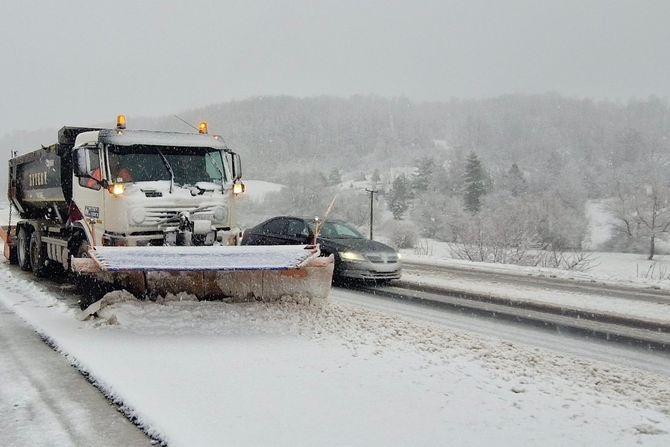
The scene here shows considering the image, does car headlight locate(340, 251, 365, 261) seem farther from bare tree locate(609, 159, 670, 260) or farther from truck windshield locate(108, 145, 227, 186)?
bare tree locate(609, 159, 670, 260)

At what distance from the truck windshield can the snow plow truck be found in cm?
2

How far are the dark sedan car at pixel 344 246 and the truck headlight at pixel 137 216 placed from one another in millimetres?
4307

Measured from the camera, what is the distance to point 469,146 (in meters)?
144

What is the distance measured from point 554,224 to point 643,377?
205 feet

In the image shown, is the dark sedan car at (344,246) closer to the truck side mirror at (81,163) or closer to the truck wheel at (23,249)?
the truck side mirror at (81,163)

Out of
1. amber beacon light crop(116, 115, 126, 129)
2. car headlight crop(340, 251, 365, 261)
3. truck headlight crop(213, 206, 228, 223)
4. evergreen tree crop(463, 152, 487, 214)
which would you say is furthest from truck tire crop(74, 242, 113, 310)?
evergreen tree crop(463, 152, 487, 214)

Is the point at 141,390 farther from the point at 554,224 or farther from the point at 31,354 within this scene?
the point at 554,224

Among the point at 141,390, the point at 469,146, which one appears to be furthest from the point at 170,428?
the point at 469,146

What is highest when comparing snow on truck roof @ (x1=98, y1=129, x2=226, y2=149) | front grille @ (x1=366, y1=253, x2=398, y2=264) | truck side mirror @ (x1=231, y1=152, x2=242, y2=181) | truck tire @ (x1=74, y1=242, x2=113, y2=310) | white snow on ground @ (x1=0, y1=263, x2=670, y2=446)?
snow on truck roof @ (x1=98, y1=129, x2=226, y2=149)

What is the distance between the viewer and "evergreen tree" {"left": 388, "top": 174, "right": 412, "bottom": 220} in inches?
3497

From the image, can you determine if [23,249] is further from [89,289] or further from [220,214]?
[89,289]

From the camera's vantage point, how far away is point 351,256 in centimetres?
1188

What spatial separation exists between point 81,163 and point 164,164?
48.2 inches

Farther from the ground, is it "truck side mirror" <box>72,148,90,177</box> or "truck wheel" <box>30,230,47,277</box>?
"truck side mirror" <box>72,148,90,177</box>
